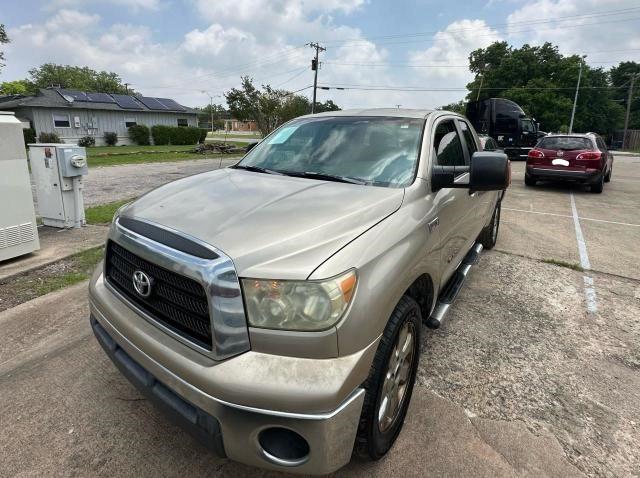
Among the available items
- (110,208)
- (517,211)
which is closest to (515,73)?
(517,211)

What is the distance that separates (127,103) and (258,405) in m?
40.2

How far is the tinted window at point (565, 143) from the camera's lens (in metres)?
10.8

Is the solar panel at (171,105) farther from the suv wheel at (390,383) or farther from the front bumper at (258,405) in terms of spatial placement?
the front bumper at (258,405)

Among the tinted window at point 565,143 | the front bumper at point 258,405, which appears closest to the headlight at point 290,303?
the front bumper at point 258,405

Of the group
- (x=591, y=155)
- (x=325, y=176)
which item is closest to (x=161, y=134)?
(x=591, y=155)

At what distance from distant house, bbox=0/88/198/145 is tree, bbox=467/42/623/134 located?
33747 millimetres

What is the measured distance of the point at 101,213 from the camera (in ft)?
23.5

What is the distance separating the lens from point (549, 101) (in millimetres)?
46125

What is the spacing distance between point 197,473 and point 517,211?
8.28 meters

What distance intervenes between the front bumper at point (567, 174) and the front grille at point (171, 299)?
11.7m

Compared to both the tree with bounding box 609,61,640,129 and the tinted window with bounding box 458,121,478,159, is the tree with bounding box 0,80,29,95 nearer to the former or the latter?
the tinted window with bounding box 458,121,478,159

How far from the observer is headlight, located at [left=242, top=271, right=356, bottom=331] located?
1567 millimetres

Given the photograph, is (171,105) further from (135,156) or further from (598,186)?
(598,186)

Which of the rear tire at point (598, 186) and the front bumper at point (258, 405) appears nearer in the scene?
the front bumper at point (258, 405)
